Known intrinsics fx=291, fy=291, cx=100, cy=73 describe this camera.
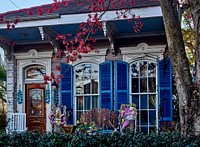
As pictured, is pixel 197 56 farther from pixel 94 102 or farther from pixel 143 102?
pixel 94 102

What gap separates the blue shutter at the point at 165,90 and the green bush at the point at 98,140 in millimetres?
3858

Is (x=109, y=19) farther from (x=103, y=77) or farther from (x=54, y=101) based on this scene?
(x=54, y=101)

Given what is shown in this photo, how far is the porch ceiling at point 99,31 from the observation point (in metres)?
7.97

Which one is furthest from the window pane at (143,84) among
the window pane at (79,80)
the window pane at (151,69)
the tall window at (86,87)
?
the window pane at (79,80)

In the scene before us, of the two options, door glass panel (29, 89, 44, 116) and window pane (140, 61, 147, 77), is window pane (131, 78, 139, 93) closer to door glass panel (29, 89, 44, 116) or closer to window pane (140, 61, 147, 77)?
window pane (140, 61, 147, 77)

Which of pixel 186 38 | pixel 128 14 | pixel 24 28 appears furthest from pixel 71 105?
pixel 186 38

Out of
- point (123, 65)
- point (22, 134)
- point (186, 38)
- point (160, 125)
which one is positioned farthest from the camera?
point (186, 38)

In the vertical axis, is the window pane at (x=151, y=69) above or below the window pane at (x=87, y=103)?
above

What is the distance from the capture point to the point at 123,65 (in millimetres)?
8852

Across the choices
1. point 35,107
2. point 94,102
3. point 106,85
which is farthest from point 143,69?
point 35,107

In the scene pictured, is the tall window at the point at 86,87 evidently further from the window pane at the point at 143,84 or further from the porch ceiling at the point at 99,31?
the window pane at the point at 143,84

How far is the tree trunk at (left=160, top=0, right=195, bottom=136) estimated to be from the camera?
424 cm

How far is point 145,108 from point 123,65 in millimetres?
1456

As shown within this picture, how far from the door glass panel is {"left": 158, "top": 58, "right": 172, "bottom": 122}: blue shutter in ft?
13.1
